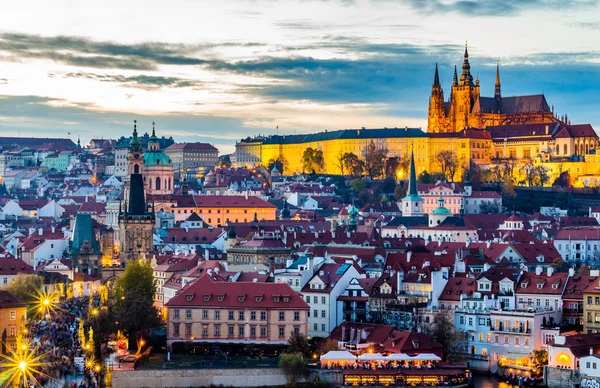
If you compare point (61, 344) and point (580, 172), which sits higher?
point (580, 172)

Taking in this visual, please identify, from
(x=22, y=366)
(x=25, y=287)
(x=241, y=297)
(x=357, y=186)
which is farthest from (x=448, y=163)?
(x=22, y=366)

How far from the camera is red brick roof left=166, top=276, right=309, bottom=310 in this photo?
194 feet

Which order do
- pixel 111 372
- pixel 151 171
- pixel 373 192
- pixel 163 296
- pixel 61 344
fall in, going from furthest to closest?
pixel 373 192, pixel 151 171, pixel 163 296, pixel 61 344, pixel 111 372

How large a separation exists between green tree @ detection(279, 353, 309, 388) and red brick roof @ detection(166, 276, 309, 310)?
21.2ft

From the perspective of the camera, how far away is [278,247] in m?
85.1

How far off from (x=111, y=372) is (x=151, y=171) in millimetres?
102687

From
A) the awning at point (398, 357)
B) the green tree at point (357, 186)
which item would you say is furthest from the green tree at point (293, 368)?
the green tree at point (357, 186)

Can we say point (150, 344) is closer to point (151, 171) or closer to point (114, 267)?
point (114, 267)

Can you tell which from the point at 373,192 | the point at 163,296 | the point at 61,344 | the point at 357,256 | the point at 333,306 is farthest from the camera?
the point at 373,192

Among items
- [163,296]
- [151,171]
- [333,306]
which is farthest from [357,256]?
[151,171]

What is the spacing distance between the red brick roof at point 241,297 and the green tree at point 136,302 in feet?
7.18

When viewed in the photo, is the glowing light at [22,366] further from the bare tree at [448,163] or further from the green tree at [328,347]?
the bare tree at [448,163]

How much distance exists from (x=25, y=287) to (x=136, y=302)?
13.6 metres

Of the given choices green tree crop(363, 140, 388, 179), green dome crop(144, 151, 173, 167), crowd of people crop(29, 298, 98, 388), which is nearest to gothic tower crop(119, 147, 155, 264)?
crowd of people crop(29, 298, 98, 388)
